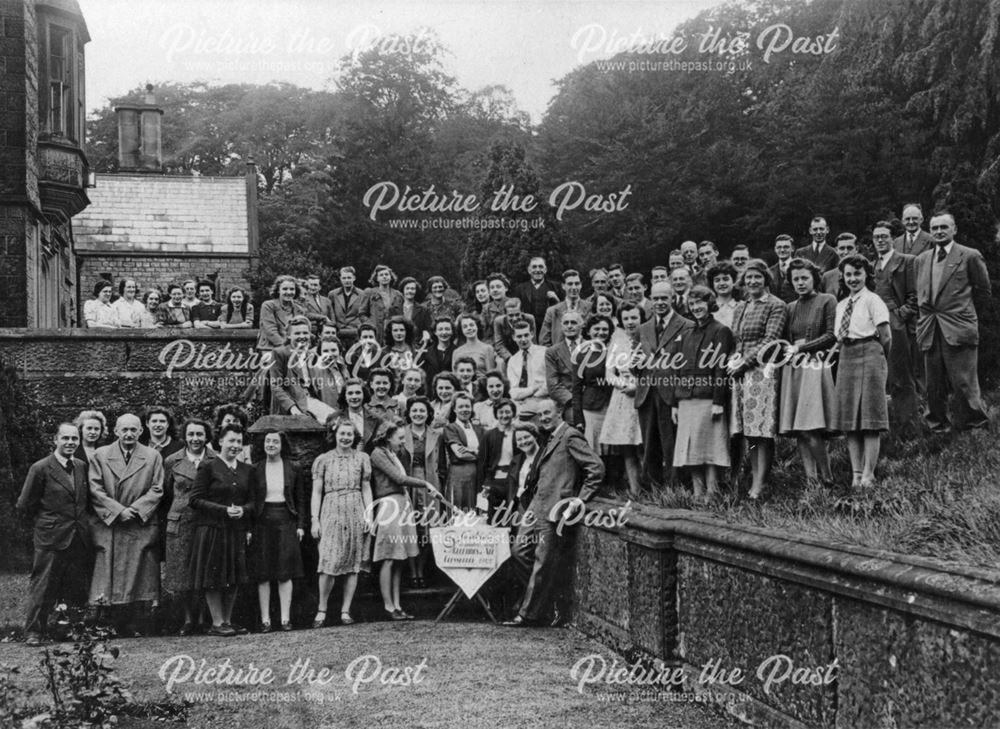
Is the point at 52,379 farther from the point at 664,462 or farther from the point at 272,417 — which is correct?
the point at 664,462

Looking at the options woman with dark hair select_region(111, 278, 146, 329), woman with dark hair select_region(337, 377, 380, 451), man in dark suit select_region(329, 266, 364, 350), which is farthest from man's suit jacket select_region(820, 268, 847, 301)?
woman with dark hair select_region(111, 278, 146, 329)

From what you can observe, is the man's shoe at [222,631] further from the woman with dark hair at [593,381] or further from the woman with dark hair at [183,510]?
the woman with dark hair at [593,381]

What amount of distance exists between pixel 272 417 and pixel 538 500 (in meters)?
2.59

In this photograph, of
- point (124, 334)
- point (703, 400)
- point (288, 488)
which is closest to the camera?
point (703, 400)

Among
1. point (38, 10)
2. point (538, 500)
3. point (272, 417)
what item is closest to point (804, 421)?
point (538, 500)

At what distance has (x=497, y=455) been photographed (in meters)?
9.73

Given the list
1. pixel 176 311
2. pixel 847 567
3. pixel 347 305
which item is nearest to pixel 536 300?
pixel 347 305

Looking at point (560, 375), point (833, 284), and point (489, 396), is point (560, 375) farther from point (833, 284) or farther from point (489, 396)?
point (833, 284)

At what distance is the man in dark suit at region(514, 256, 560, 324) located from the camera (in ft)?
42.5

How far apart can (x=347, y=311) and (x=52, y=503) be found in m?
4.90

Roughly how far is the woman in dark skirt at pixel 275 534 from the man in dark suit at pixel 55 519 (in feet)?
4.69

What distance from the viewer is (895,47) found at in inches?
643

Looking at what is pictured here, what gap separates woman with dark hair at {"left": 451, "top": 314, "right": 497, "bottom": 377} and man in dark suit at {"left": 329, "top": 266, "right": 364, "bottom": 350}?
1662mm

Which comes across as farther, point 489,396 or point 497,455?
point 489,396
